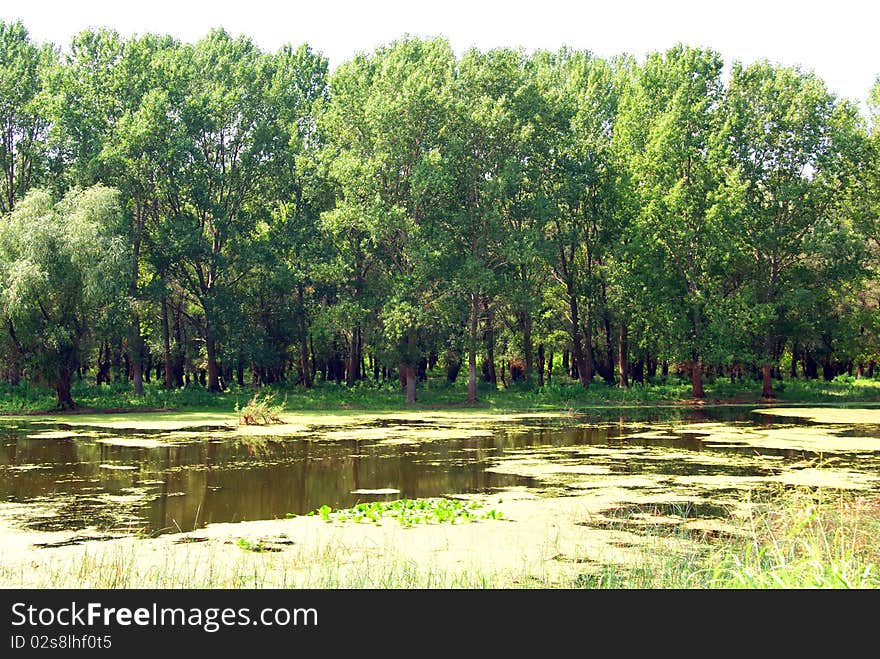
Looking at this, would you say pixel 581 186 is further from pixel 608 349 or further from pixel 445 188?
pixel 608 349

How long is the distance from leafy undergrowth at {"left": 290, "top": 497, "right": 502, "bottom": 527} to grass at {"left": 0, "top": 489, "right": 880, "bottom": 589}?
7.54 ft

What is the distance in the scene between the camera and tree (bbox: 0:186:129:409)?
3978 cm

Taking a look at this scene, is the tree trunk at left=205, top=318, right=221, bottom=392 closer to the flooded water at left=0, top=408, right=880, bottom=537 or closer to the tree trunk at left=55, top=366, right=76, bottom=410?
the tree trunk at left=55, top=366, right=76, bottom=410

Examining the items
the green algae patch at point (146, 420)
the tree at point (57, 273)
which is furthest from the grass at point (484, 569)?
the tree at point (57, 273)

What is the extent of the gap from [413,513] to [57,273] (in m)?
29.9

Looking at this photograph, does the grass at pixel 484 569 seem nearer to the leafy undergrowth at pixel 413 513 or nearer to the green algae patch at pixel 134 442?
the leafy undergrowth at pixel 413 513

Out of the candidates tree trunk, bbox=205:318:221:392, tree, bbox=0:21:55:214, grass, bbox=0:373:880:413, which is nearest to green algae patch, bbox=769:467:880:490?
grass, bbox=0:373:880:413

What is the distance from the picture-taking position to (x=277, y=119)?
54.8 meters

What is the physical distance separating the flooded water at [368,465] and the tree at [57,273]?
7.48 m

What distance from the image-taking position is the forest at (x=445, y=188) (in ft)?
161

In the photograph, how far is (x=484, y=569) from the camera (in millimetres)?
11688

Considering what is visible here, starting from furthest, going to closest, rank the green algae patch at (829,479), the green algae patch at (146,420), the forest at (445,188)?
the forest at (445,188) < the green algae patch at (146,420) < the green algae patch at (829,479)

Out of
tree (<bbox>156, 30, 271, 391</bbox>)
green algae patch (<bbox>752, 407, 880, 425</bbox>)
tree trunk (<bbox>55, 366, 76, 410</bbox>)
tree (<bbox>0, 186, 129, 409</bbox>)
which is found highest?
tree (<bbox>156, 30, 271, 391</bbox>)

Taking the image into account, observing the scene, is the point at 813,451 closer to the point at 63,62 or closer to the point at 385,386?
→ the point at 385,386
